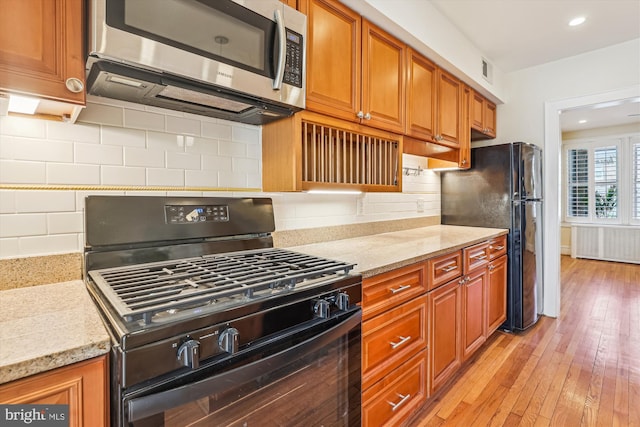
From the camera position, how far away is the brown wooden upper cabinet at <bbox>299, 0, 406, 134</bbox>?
5.11ft

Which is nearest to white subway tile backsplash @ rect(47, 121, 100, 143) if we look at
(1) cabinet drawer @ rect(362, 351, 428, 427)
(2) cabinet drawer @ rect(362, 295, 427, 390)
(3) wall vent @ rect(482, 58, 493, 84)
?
(2) cabinet drawer @ rect(362, 295, 427, 390)

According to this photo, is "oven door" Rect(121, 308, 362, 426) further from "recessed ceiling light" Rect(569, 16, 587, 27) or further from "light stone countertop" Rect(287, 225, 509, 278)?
"recessed ceiling light" Rect(569, 16, 587, 27)

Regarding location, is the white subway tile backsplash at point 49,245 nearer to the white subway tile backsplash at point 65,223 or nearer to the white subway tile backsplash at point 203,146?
the white subway tile backsplash at point 65,223

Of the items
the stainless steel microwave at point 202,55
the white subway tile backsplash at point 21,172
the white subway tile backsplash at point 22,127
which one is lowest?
the white subway tile backsplash at point 21,172

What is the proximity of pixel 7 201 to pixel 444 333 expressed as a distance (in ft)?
6.75

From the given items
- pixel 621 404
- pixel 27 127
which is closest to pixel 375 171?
pixel 27 127

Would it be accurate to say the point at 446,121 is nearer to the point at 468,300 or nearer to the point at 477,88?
the point at 477,88

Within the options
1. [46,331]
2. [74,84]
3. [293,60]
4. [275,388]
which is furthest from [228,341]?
[293,60]

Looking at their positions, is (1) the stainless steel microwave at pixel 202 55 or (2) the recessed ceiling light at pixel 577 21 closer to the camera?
(1) the stainless steel microwave at pixel 202 55

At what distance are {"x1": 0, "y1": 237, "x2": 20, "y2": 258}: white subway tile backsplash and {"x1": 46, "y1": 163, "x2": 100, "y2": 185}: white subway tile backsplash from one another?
0.72ft

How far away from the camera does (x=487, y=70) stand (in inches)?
118

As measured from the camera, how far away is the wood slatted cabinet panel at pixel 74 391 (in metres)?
0.63

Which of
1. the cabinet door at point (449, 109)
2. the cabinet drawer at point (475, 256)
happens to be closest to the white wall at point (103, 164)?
the cabinet drawer at point (475, 256)

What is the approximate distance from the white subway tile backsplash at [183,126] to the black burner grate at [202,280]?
553 millimetres
